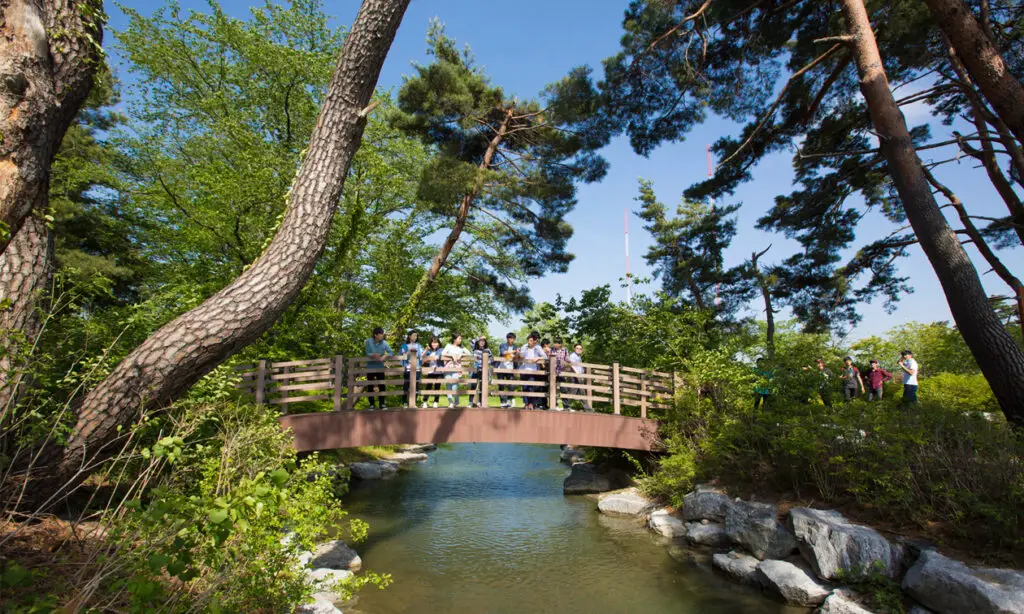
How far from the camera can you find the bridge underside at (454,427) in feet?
28.7

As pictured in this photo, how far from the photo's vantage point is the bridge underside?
8742mm

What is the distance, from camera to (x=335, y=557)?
717cm

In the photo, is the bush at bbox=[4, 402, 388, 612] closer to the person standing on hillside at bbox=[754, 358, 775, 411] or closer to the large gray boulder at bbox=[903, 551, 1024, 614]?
the large gray boulder at bbox=[903, 551, 1024, 614]

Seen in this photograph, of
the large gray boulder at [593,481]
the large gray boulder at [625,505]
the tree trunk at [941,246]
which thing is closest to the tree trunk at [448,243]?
the large gray boulder at [593,481]

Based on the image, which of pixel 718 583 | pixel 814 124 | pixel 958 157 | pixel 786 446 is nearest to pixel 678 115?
pixel 814 124

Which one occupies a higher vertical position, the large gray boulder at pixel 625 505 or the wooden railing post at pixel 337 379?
the wooden railing post at pixel 337 379

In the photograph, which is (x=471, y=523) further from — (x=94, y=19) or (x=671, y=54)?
(x=671, y=54)

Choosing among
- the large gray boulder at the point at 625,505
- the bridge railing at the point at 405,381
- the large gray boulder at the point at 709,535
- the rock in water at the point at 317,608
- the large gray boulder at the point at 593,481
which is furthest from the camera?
the large gray boulder at the point at 593,481

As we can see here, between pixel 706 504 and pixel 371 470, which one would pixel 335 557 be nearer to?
pixel 706 504

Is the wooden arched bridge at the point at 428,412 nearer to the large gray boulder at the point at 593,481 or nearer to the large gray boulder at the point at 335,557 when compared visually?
the large gray boulder at the point at 335,557

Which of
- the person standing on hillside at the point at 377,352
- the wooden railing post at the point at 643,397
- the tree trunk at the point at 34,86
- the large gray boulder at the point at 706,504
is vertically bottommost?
the large gray boulder at the point at 706,504

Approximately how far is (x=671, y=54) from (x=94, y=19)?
353 inches

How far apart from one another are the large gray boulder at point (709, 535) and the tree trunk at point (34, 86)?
884cm

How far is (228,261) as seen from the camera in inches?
419
